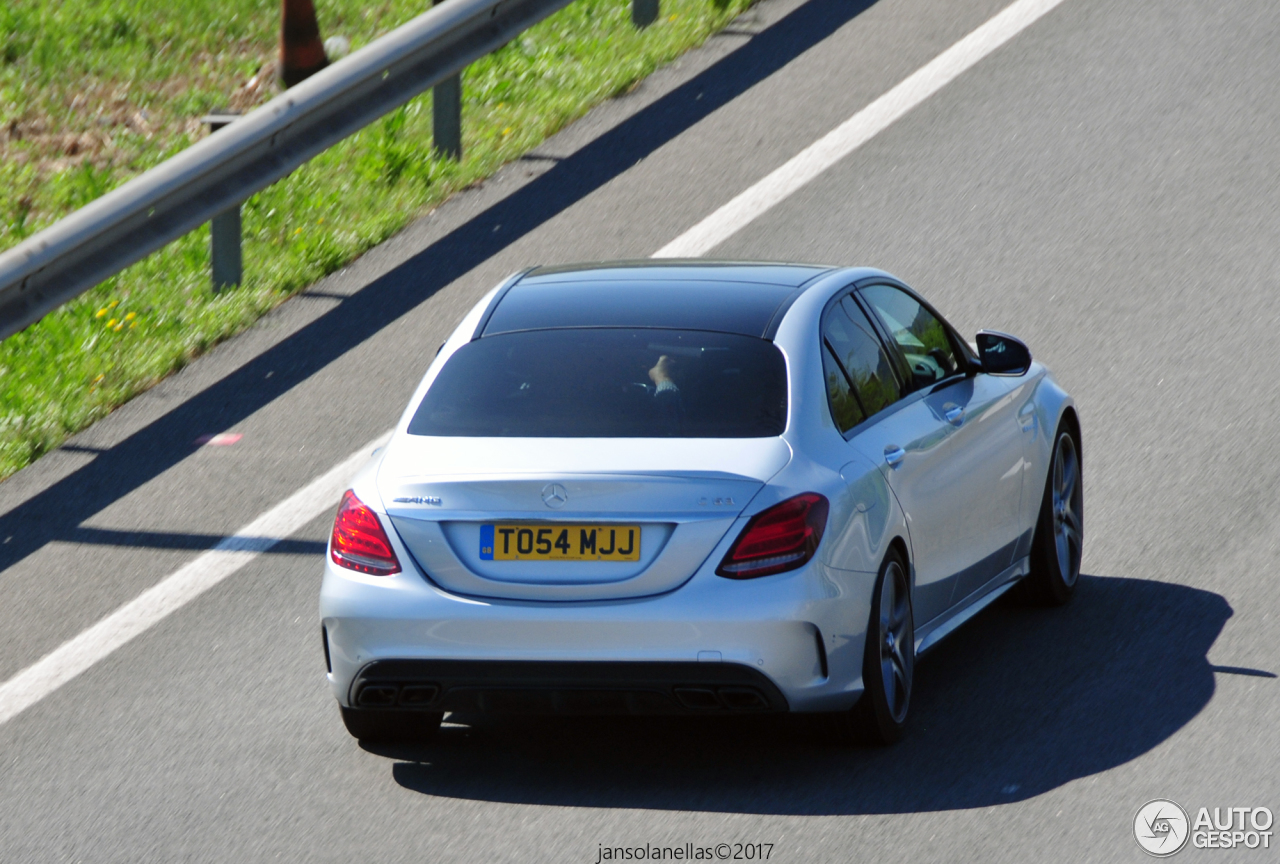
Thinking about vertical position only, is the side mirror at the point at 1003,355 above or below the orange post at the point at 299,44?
above

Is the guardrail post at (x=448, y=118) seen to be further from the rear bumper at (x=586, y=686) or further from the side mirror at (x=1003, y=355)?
the rear bumper at (x=586, y=686)

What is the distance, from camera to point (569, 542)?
5855mm

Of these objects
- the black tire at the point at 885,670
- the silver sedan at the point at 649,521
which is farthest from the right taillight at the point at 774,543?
the black tire at the point at 885,670

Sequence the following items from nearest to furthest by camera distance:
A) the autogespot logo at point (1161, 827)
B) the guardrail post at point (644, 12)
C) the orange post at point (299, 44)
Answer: the autogespot logo at point (1161, 827)
the orange post at point (299, 44)
the guardrail post at point (644, 12)

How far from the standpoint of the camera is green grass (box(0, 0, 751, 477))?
1076 cm

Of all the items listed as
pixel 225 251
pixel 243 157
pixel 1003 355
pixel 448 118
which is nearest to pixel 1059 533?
pixel 1003 355

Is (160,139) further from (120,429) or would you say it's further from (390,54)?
(120,429)

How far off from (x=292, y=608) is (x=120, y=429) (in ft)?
7.77

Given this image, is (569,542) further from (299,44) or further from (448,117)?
(299,44)

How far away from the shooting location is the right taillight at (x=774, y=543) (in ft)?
19.1

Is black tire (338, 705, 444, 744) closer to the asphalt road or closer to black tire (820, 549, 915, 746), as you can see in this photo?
the asphalt road

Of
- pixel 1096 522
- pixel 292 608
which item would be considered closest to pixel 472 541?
pixel 292 608

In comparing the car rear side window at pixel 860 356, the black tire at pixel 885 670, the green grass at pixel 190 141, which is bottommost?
the green grass at pixel 190 141

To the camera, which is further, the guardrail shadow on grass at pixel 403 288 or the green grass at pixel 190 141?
the green grass at pixel 190 141
